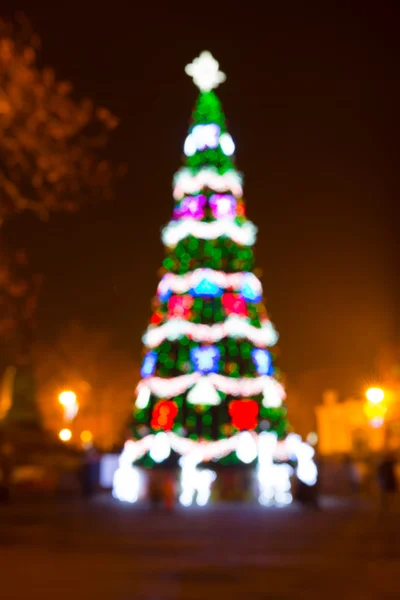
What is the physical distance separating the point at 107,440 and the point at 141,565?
220 ft

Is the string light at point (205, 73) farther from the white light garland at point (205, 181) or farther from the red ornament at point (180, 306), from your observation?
the red ornament at point (180, 306)

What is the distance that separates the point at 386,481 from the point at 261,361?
14200 millimetres

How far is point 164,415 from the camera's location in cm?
4028

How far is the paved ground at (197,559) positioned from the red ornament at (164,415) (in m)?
19.9

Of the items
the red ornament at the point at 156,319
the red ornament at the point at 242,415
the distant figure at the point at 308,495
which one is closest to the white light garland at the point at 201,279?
the red ornament at the point at 156,319

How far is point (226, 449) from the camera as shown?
40000mm

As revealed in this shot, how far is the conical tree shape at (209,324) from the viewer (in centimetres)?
4016

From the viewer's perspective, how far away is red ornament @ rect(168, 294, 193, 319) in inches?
1581

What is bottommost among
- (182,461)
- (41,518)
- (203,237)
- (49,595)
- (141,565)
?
(49,595)

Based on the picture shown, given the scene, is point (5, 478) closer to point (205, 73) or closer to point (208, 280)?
point (208, 280)

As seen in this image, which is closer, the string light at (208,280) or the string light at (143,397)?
the string light at (143,397)

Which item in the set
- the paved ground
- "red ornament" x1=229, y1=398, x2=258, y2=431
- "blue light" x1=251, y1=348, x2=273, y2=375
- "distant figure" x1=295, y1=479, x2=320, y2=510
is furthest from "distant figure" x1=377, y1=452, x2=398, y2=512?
"red ornament" x1=229, y1=398, x2=258, y2=431

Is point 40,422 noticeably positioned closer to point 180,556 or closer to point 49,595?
point 180,556

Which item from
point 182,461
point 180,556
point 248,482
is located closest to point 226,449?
point 182,461
